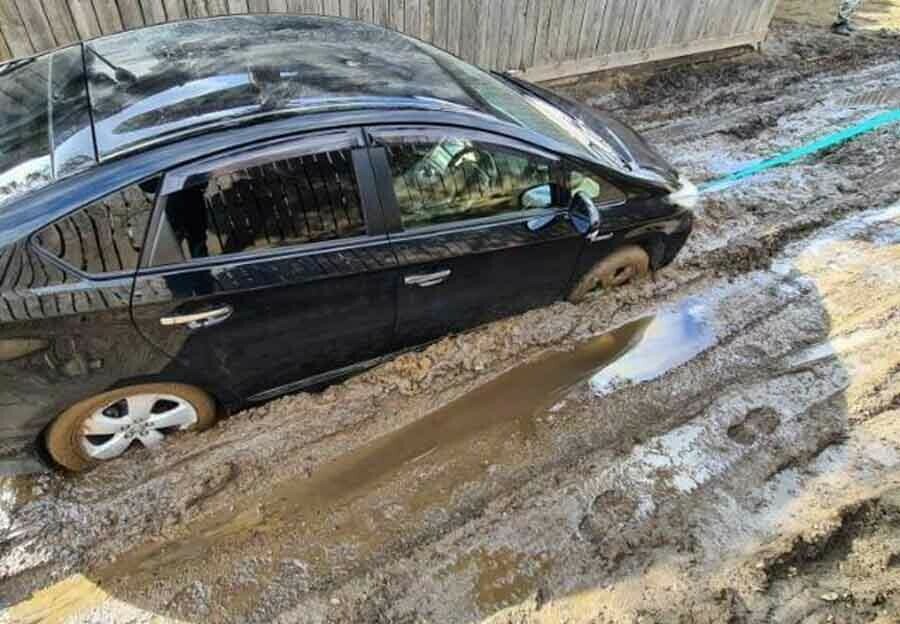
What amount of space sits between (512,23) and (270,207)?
4804mm

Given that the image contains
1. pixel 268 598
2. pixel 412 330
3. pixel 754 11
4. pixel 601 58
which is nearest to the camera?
pixel 268 598

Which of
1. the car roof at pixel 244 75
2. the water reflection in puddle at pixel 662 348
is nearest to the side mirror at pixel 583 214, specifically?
the car roof at pixel 244 75

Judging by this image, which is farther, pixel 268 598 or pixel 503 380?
pixel 503 380

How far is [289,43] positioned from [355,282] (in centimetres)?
139

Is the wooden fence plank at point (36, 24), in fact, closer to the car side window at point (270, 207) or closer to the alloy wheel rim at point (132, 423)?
the car side window at point (270, 207)

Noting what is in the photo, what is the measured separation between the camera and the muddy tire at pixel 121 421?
2.75 metres

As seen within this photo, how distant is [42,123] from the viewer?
2.66m

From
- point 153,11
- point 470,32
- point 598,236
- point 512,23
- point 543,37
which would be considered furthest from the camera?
point 543,37

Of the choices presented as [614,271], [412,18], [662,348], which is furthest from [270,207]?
[412,18]

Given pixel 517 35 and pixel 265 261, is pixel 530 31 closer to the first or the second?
pixel 517 35

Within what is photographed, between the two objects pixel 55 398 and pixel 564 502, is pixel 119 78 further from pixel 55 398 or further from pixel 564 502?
pixel 564 502

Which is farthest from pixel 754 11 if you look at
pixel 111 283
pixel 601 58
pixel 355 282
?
pixel 111 283

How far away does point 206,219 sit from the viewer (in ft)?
8.43

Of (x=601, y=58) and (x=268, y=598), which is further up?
(x=601, y=58)
